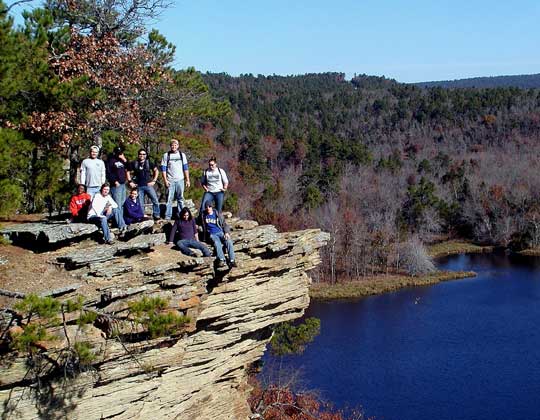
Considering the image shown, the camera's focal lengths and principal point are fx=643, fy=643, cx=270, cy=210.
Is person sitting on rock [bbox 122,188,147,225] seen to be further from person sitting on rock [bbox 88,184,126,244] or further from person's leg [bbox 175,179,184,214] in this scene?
person's leg [bbox 175,179,184,214]

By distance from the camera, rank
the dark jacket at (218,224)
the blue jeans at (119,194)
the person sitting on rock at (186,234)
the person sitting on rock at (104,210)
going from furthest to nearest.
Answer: the blue jeans at (119,194)
the dark jacket at (218,224)
the person sitting on rock at (186,234)
the person sitting on rock at (104,210)

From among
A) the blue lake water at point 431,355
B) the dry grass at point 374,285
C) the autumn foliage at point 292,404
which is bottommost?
the dry grass at point 374,285

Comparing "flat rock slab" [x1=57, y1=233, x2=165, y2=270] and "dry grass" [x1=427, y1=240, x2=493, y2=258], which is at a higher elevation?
"flat rock slab" [x1=57, y1=233, x2=165, y2=270]

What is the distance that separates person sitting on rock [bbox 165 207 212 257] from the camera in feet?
35.3

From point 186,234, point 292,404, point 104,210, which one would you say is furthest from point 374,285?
point 104,210

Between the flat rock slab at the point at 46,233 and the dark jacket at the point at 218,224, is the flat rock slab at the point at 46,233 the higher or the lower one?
the higher one

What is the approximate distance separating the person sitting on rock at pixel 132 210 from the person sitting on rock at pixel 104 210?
0.38 meters

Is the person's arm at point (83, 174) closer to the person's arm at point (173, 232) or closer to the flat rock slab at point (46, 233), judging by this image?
the flat rock slab at point (46, 233)

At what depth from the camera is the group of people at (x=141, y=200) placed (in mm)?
10555

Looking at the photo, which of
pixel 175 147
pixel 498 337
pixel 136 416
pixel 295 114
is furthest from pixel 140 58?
pixel 295 114

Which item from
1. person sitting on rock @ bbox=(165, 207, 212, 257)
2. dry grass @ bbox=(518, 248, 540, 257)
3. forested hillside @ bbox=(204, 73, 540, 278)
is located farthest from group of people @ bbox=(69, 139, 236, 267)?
dry grass @ bbox=(518, 248, 540, 257)

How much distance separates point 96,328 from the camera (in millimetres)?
9016

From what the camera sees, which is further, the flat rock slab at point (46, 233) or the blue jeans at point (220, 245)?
the blue jeans at point (220, 245)

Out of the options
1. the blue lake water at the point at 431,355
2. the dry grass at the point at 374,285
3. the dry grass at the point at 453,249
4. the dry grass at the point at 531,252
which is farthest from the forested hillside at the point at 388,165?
the blue lake water at the point at 431,355
